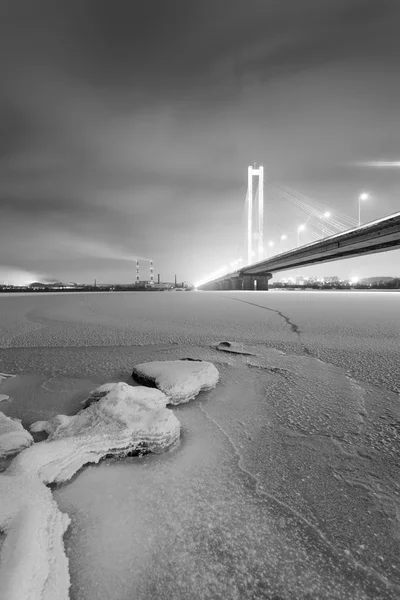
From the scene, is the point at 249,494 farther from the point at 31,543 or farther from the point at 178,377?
the point at 178,377

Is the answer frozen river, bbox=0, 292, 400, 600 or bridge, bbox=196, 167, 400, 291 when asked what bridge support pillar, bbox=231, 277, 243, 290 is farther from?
frozen river, bbox=0, 292, 400, 600

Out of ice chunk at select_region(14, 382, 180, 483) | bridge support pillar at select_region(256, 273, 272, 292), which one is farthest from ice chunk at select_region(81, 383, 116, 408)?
bridge support pillar at select_region(256, 273, 272, 292)

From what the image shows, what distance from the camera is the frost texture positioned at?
2.41 ft

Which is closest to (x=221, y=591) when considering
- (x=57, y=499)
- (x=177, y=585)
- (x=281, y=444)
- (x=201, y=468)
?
(x=177, y=585)

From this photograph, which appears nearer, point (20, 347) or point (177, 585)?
point (177, 585)

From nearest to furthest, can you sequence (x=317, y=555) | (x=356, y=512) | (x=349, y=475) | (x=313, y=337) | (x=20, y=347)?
1. (x=317, y=555)
2. (x=356, y=512)
3. (x=349, y=475)
4. (x=20, y=347)
5. (x=313, y=337)

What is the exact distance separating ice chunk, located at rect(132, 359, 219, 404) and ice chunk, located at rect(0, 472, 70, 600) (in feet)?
3.22

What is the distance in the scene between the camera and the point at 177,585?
0.73 metres

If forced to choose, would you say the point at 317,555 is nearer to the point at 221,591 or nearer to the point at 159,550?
the point at 221,591

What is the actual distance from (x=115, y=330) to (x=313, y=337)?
281 centimetres

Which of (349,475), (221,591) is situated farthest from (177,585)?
(349,475)

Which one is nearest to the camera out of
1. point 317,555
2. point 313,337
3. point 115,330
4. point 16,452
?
point 317,555

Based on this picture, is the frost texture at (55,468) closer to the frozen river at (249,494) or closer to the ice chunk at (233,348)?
the frozen river at (249,494)

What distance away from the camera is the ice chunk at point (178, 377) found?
194 centimetres
